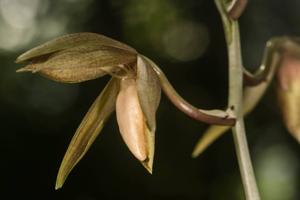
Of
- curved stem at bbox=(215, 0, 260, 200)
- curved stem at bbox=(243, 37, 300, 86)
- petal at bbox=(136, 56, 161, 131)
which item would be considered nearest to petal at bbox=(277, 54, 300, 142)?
curved stem at bbox=(243, 37, 300, 86)

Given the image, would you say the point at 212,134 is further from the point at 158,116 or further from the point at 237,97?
the point at 158,116

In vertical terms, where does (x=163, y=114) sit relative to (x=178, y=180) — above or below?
above

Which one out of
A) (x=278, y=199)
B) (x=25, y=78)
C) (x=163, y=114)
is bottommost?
(x=278, y=199)

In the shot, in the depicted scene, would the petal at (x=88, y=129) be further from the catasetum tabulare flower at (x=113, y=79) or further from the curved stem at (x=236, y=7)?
the curved stem at (x=236, y=7)

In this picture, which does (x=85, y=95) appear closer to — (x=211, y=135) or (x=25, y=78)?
(x=25, y=78)

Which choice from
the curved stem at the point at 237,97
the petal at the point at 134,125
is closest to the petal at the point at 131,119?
the petal at the point at 134,125

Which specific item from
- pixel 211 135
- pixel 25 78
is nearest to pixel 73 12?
pixel 25 78

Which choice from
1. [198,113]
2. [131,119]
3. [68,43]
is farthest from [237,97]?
[68,43]
